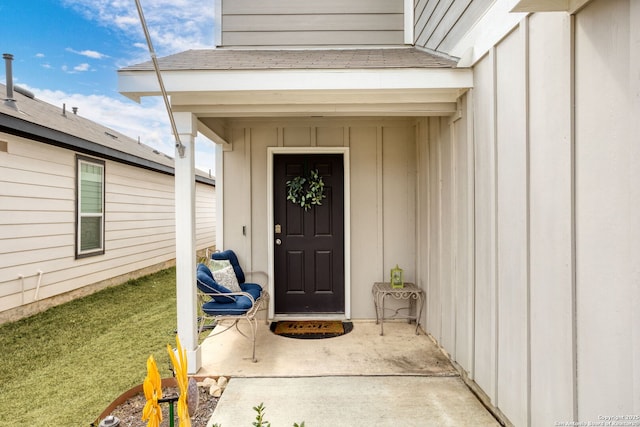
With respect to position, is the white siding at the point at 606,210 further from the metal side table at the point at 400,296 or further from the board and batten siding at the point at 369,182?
the board and batten siding at the point at 369,182

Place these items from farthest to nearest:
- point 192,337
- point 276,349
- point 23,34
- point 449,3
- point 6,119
Answer: point 23,34 → point 6,119 → point 276,349 → point 449,3 → point 192,337

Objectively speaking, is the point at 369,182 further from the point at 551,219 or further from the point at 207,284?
the point at 551,219

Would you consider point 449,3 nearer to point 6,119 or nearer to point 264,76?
point 264,76

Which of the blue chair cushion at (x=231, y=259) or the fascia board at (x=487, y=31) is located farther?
the blue chair cushion at (x=231, y=259)

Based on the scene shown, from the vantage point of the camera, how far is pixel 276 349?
3205 millimetres

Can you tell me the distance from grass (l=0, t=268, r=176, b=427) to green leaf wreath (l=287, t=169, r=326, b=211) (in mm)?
2013

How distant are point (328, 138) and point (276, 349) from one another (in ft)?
7.98

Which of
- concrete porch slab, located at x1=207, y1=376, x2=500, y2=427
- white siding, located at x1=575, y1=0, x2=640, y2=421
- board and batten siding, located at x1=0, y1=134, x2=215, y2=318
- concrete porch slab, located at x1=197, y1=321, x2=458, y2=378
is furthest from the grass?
white siding, located at x1=575, y1=0, x2=640, y2=421

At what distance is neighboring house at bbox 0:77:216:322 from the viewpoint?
3994mm

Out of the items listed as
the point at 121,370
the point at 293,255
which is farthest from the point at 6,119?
the point at 293,255

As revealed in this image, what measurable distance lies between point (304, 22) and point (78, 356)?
13.6 ft

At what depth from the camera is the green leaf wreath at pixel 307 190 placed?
Result: 4.02 meters

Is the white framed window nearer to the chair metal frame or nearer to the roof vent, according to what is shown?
the roof vent

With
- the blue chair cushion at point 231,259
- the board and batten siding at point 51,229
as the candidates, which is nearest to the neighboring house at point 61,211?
the board and batten siding at point 51,229
